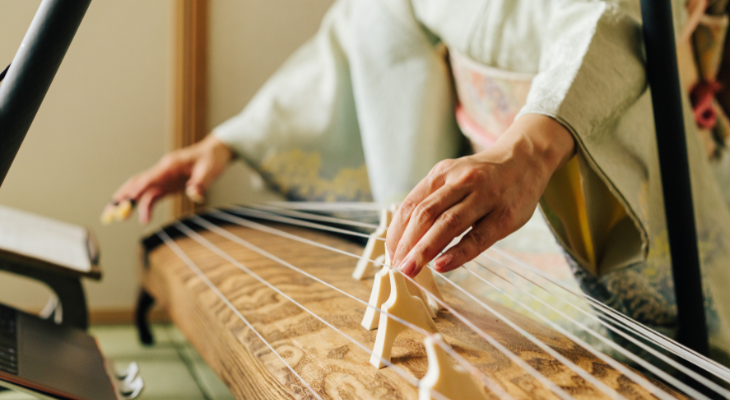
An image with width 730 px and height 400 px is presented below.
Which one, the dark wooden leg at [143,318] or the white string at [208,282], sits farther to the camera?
the dark wooden leg at [143,318]

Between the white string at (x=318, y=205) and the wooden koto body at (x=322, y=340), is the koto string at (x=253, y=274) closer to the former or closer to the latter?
the wooden koto body at (x=322, y=340)

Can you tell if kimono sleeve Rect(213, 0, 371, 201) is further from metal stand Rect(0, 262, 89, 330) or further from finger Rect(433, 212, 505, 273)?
finger Rect(433, 212, 505, 273)

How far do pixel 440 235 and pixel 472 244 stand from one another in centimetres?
4

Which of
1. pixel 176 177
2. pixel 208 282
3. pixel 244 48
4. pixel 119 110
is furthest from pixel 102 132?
pixel 208 282

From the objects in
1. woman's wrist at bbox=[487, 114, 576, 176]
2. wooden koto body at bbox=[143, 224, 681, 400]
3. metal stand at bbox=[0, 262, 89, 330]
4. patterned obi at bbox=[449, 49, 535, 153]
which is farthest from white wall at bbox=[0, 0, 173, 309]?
woman's wrist at bbox=[487, 114, 576, 176]

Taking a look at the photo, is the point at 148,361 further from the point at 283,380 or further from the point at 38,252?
the point at 283,380

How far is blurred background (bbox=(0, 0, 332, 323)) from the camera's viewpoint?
6.11 ft

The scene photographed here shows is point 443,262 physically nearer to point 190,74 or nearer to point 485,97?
point 485,97

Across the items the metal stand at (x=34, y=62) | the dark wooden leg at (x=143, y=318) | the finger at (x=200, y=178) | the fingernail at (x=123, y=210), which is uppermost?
the metal stand at (x=34, y=62)

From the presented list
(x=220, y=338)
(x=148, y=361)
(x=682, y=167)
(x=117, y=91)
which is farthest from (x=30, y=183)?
(x=682, y=167)

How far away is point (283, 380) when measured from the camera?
0.53m

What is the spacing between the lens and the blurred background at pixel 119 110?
1.86 metres

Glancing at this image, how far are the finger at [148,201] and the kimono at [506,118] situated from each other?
0.69ft

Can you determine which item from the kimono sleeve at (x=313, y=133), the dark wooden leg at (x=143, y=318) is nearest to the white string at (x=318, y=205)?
the kimono sleeve at (x=313, y=133)
